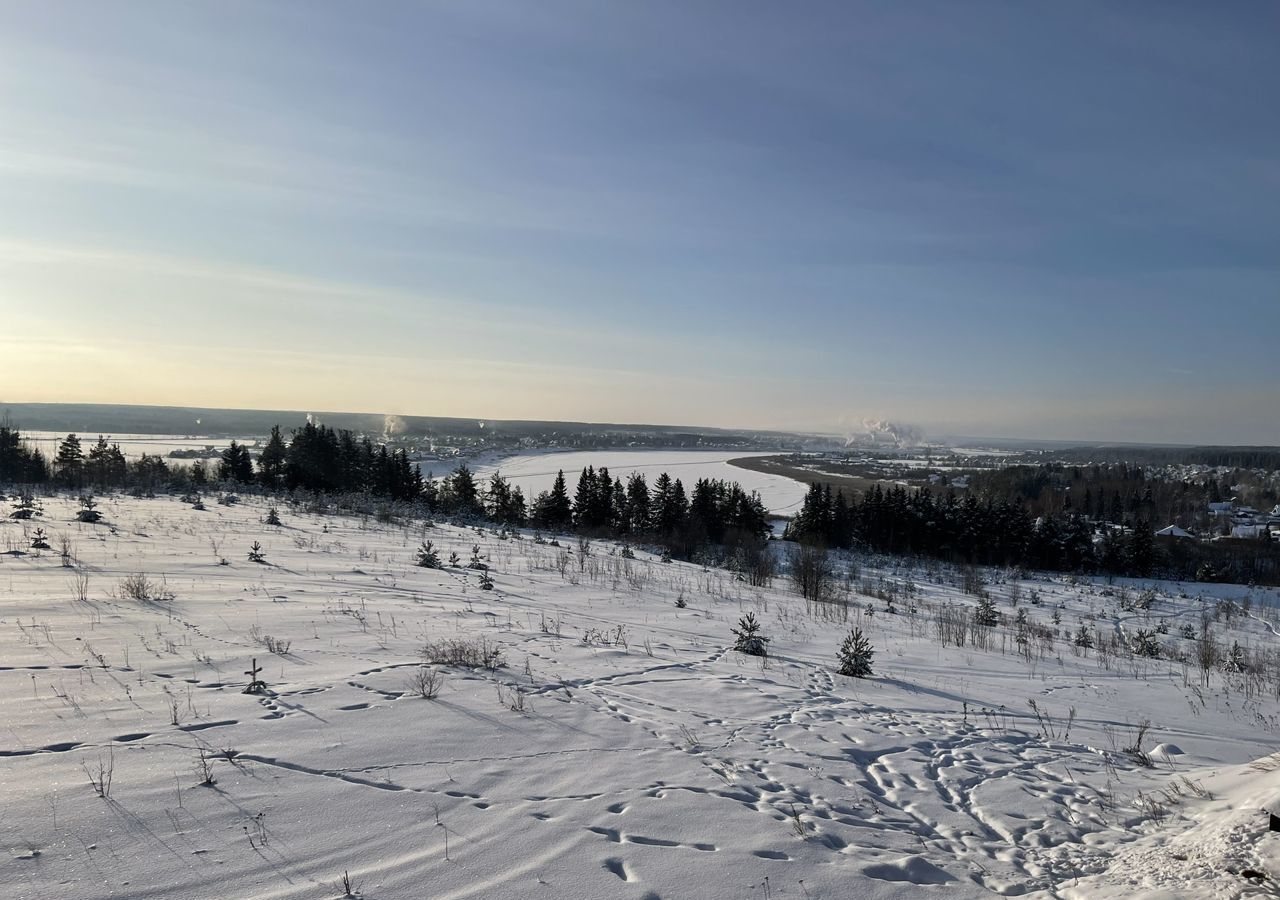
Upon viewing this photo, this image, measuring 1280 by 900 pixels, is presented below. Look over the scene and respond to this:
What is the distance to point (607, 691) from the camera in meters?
6.18

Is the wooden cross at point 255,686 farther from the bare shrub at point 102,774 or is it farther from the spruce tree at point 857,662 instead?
the spruce tree at point 857,662

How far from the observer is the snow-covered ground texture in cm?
312

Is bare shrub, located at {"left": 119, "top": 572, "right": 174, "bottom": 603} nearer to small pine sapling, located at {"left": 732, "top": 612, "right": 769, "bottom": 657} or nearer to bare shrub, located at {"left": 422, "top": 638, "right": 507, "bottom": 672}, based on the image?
bare shrub, located at {"left": 422, "top": 638, "right": 507, "bottom": 672}

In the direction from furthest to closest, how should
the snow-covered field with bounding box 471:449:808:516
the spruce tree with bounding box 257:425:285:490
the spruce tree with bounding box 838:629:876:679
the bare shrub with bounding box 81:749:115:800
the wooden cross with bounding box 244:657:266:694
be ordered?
the snow-covered field with bounding box 471:449:808:516
the spruce tree with bounding box 257:425:285:490
the spruce tree with bounding box 838:629:876:679
the wooden cross with bounding box 244:657:266:694
the bare shrub with bounding box 81:749:115:800

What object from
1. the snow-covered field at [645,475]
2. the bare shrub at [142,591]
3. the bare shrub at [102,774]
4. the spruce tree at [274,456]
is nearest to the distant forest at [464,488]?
the spruce tree at [274,456]

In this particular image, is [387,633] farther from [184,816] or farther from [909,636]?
[909,636]

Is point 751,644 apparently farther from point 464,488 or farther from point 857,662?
point 464,488

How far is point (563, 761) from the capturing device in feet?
14.6

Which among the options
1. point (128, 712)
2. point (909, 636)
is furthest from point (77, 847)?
point (909, 636)

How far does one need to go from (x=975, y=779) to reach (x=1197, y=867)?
1625 mm

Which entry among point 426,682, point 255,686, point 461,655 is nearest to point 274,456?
point 461,655

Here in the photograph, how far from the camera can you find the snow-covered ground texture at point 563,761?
10.2ft

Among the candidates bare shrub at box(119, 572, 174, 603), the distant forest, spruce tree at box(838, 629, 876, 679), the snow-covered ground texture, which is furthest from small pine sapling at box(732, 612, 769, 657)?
the distant forest

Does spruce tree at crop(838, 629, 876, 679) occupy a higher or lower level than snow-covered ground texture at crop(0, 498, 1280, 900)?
lower
